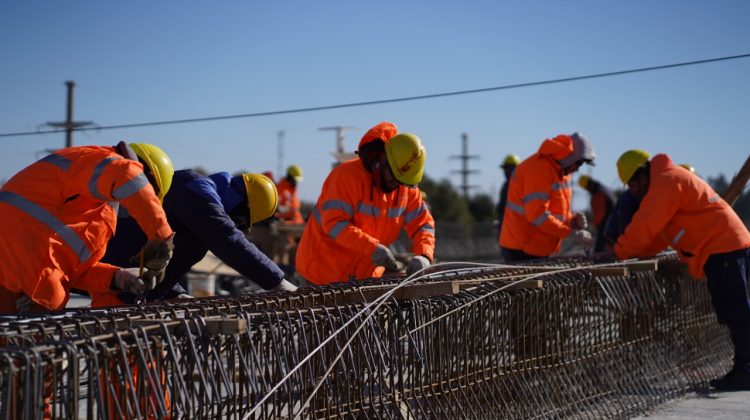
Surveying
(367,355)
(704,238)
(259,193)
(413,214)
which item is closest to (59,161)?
(259,193)

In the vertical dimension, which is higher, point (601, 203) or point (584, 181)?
point (584, 181)

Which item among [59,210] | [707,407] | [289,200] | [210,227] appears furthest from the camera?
[289,200]

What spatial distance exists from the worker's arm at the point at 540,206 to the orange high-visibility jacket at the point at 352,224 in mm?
2072

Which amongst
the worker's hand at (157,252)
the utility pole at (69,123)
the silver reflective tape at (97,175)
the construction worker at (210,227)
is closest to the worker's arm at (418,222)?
the construction worker at (210,227)

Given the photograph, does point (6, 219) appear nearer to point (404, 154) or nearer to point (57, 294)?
point (57, 294)

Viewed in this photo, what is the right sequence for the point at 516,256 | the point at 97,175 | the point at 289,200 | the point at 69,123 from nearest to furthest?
the point at 97,175, the point at 516,256, the point at 289,200, the point at 69,123

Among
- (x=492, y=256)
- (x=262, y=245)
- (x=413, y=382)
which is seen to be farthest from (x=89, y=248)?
(x=492, y=256)

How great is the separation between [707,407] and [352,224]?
2.96 metres

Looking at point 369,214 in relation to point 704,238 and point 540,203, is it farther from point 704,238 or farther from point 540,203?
point 704,238

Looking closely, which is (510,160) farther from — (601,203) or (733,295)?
(733,295)

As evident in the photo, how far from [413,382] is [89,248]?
1.80m

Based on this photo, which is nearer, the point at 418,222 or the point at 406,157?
the point at 406,157

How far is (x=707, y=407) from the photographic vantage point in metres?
6.43

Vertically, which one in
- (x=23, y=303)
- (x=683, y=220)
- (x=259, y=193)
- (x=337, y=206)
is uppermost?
(x=259, y=193)
